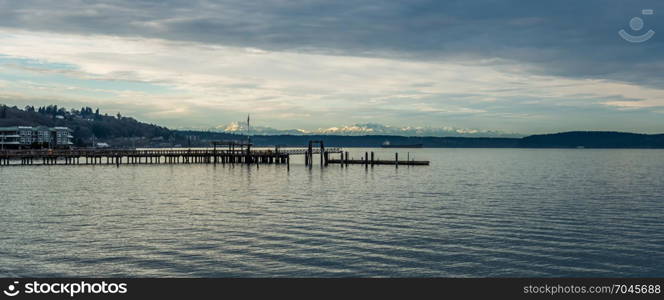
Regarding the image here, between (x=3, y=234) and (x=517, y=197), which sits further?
(x=517, y=197)

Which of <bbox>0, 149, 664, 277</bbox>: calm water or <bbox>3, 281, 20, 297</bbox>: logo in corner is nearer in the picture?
<bbox>3, 281, 20, 297</bbox>: logo in corner

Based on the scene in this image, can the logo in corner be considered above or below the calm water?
above

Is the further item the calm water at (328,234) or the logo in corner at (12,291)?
the calm water at (328,234)

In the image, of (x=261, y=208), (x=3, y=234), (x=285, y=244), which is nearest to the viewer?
(x=285, y=244)


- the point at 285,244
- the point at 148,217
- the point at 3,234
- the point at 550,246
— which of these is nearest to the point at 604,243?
the point at 550,246

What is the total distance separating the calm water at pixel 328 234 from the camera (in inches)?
1011

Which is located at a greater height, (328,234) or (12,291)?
(12,291)

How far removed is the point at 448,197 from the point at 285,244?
3007 cm

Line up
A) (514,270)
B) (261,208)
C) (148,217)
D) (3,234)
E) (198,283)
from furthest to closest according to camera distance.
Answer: (261,208), (148,217), (3,234), (514,270), (198,283)

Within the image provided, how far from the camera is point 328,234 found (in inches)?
1328

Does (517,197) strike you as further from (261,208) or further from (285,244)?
→ (285,244)

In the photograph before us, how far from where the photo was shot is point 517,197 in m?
57.5

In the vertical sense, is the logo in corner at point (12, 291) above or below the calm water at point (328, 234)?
above

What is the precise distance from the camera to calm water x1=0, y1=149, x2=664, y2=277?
1011 inches
